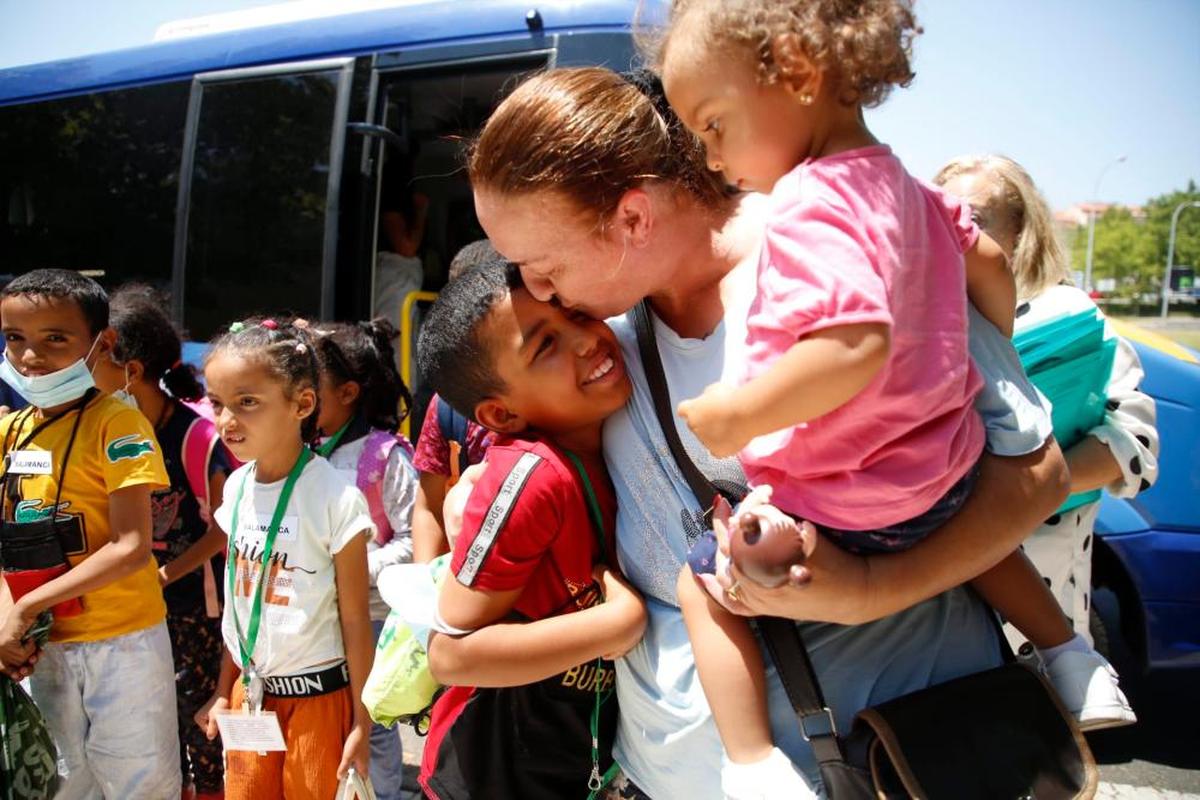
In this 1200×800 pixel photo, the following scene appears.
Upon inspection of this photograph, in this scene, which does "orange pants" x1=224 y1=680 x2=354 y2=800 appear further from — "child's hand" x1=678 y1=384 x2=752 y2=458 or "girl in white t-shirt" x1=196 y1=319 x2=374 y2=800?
"child's hand" x1=678 y1=384 x2=752 y2=458

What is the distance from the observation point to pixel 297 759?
222cm

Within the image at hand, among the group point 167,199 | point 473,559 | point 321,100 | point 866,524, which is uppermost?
point 321,100

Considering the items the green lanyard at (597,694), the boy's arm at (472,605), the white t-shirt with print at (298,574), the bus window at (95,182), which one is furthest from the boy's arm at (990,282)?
the bus window at (95,182)

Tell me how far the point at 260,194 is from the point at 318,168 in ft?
1.27

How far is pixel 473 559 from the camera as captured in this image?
1.27m

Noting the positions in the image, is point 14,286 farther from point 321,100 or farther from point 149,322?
point 321,100

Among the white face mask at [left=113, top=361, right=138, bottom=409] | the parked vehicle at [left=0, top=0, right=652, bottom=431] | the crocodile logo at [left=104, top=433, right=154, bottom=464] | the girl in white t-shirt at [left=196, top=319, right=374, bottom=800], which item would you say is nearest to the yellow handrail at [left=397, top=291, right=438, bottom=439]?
the parked vehicle at [left=0, top=0, right=652, bottom=431]

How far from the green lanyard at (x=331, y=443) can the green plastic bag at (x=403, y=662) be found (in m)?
1.62

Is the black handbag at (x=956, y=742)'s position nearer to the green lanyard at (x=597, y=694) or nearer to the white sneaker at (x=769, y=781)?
the white sneaker at (x=769, y=781)

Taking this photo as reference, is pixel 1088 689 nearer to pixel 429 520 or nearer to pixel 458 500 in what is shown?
pixel 458 500

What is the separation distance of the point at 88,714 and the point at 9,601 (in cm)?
43

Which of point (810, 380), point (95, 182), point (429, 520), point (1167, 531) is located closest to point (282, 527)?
point (429, 520)

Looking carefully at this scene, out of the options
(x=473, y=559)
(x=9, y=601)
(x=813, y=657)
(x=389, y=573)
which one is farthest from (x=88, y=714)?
(x=813, y=657)

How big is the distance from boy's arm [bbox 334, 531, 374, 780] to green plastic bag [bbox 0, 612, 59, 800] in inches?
36.9
